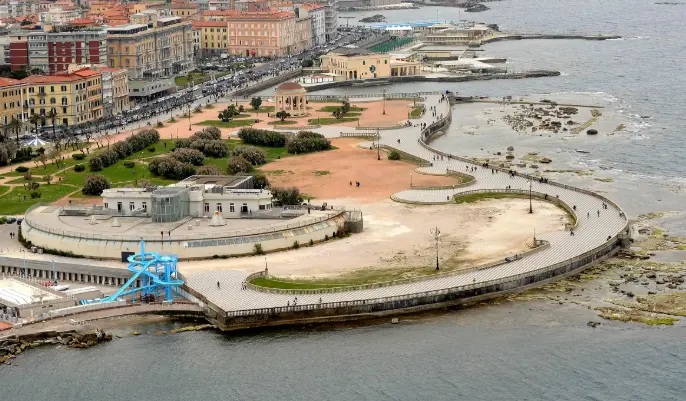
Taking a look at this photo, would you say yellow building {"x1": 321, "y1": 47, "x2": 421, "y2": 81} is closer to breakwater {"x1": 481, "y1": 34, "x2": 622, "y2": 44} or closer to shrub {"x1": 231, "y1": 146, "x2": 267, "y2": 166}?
breakwater {"x1": 481, "y1": 34, "x2": 622, "y2": 44}

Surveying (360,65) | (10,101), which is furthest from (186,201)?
(360,65)

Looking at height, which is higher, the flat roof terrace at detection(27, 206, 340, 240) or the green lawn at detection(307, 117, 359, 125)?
the flat roof terrace at detection(27, 206, 340, 240)

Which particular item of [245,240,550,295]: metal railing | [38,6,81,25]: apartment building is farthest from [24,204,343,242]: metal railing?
[38,6,81,25]: apartment building

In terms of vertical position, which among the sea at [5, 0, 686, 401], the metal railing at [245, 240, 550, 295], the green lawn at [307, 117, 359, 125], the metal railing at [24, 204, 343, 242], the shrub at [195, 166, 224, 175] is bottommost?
the sea at [5, 0, 686, 401]

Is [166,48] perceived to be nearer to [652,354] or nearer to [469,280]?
[469,280]

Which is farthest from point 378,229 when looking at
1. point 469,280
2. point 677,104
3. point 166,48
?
point 166,48
